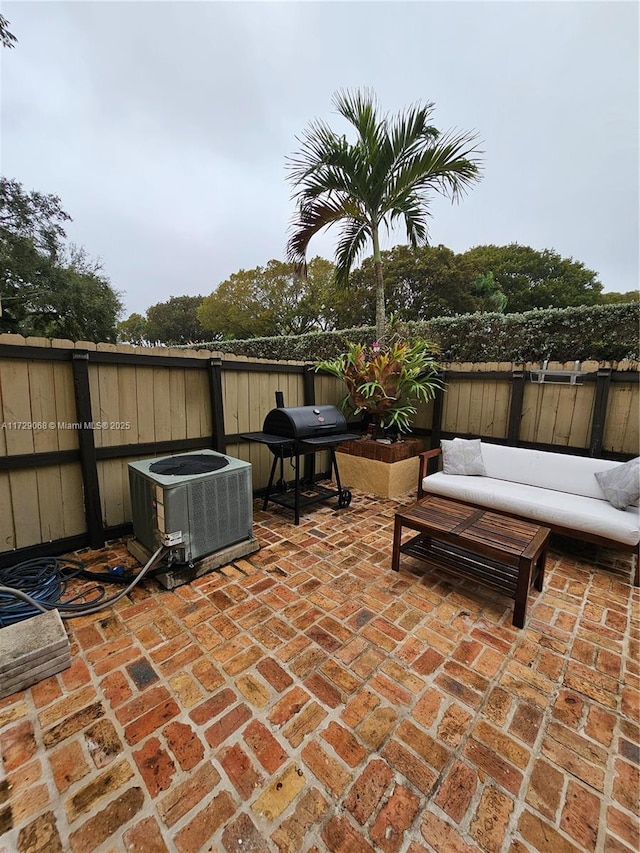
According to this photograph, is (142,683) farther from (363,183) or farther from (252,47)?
(252,47)

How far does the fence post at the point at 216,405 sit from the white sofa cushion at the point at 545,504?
2208 mm

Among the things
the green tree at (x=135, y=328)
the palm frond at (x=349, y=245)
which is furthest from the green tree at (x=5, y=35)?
the green tree at (x=135, y=328)

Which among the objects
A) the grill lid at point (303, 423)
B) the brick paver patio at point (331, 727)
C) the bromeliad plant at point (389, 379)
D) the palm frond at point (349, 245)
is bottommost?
the brick paver patio at point (331, 727)

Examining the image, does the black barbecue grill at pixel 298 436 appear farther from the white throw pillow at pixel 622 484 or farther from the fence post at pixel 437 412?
the white throw pillow at pixel 622 484

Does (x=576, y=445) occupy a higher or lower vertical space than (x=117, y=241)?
lower

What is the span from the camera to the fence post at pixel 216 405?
3379mm

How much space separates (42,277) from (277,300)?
9.00m

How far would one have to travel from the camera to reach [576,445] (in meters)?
3.66

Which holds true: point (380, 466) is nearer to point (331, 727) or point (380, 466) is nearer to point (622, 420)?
point (622, 420)

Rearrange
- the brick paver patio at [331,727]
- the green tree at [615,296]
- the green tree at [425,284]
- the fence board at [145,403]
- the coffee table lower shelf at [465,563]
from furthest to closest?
the green tree at [615,296]
the green tree at [425,284]
the fence board at [145,403]
the coffee table lower shelf at [465,563]
the brick paver patio at [331,727]

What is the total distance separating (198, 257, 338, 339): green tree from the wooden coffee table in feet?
45.3

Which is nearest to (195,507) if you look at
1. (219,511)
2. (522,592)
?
(219,511)

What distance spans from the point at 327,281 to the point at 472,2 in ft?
40.7

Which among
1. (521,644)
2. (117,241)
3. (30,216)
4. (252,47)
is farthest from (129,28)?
(117,241)
